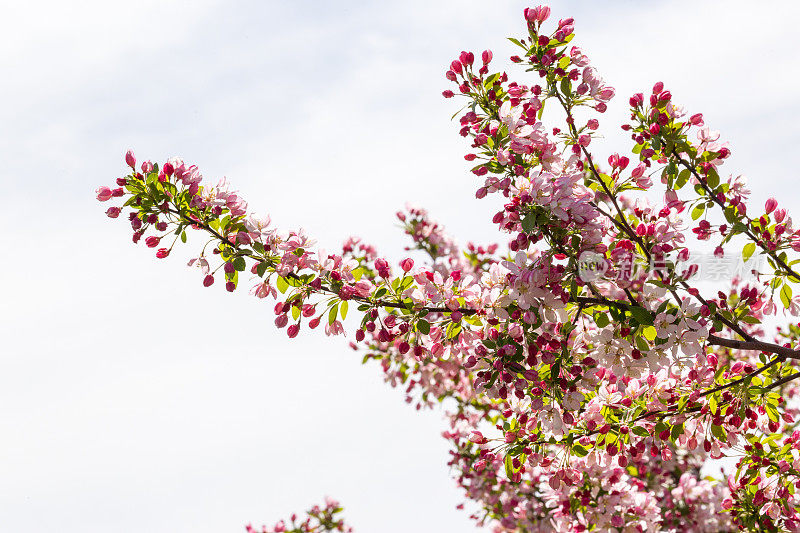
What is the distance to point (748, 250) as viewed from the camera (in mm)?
4004

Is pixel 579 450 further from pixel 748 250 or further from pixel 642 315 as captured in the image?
pixel 748 250

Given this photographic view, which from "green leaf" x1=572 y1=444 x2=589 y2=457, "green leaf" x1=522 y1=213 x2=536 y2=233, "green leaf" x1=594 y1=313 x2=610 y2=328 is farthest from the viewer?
"green leaf" x1=572 y1=444 x2=589 y2=457

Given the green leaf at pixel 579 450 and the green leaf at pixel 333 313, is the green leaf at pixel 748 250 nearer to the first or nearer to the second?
the green leaf at pixel 579 450

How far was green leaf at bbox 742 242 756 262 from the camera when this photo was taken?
157 inches

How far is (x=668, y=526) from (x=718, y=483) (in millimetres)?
984

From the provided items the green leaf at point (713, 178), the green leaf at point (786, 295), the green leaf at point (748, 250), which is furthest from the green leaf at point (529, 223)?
the green leaf at point (786, 295)

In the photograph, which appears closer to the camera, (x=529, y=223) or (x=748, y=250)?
(x=529, y=223)

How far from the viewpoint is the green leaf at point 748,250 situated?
3.99 meters

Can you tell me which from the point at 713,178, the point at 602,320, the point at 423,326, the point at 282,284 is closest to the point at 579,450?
the point at 602,320

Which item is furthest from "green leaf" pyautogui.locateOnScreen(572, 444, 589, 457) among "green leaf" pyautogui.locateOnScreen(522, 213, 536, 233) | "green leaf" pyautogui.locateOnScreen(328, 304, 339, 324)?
"green leaf" pyautogui.locateOnScreen(328, 304, 339, 324)

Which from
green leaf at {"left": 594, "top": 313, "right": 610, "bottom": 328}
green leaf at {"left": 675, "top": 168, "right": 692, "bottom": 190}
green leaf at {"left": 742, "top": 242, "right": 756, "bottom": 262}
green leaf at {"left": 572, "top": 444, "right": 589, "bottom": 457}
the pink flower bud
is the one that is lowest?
green leaf at {"left": 572, "top": 444, "right": 589, "bottom": 457}

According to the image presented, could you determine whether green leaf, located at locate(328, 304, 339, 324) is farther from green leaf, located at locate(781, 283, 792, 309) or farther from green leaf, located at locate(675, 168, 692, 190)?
green leaf, located at locate(781, 283, 792, 309)

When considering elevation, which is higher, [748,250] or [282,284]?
[748,250]

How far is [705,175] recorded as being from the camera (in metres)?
4.04
